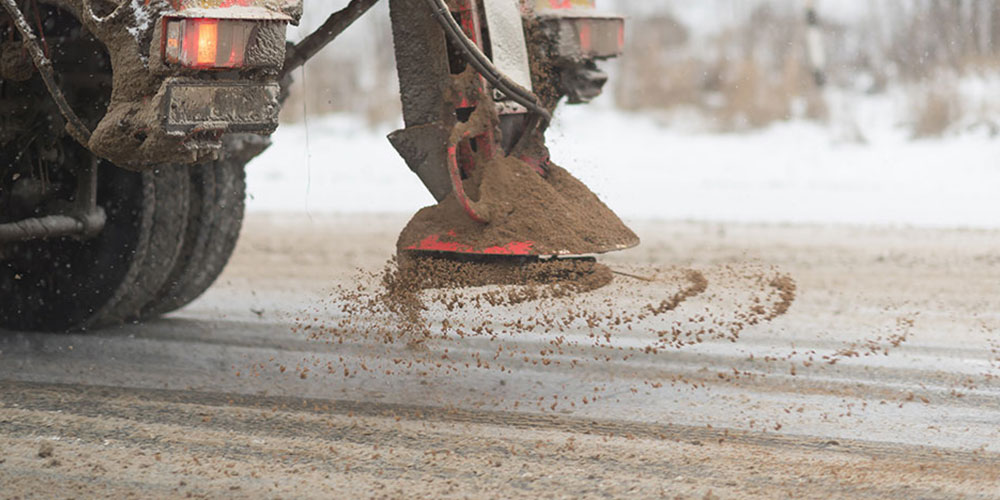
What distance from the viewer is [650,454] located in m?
3.31

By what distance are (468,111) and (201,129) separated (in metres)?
1.09

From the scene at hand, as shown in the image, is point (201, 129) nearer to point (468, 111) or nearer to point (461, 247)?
point (461, 247)

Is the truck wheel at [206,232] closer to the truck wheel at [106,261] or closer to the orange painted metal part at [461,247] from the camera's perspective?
the truck wheel at [106,261]

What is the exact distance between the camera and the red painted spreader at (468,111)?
4.04m

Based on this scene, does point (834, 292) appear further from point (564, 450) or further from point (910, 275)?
point (564, 450)

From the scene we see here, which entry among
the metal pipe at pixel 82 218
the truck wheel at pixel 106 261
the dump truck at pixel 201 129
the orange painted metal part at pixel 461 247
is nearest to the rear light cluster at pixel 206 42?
the dump truck at pixel 201 129

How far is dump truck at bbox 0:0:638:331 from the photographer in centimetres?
347

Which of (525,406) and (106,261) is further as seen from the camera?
(106,261)

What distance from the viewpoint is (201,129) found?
3480 mm

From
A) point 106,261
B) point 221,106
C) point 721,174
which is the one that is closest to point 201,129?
point 221,106

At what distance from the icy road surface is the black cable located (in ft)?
2.34

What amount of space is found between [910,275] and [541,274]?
3634 mm

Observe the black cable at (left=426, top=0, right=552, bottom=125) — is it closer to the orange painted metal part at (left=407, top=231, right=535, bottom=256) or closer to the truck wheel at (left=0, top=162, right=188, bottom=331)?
the orange painted metal part at (left=407, top=231, right=535, bottom=256)

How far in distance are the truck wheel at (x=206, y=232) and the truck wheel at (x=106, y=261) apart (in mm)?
178
